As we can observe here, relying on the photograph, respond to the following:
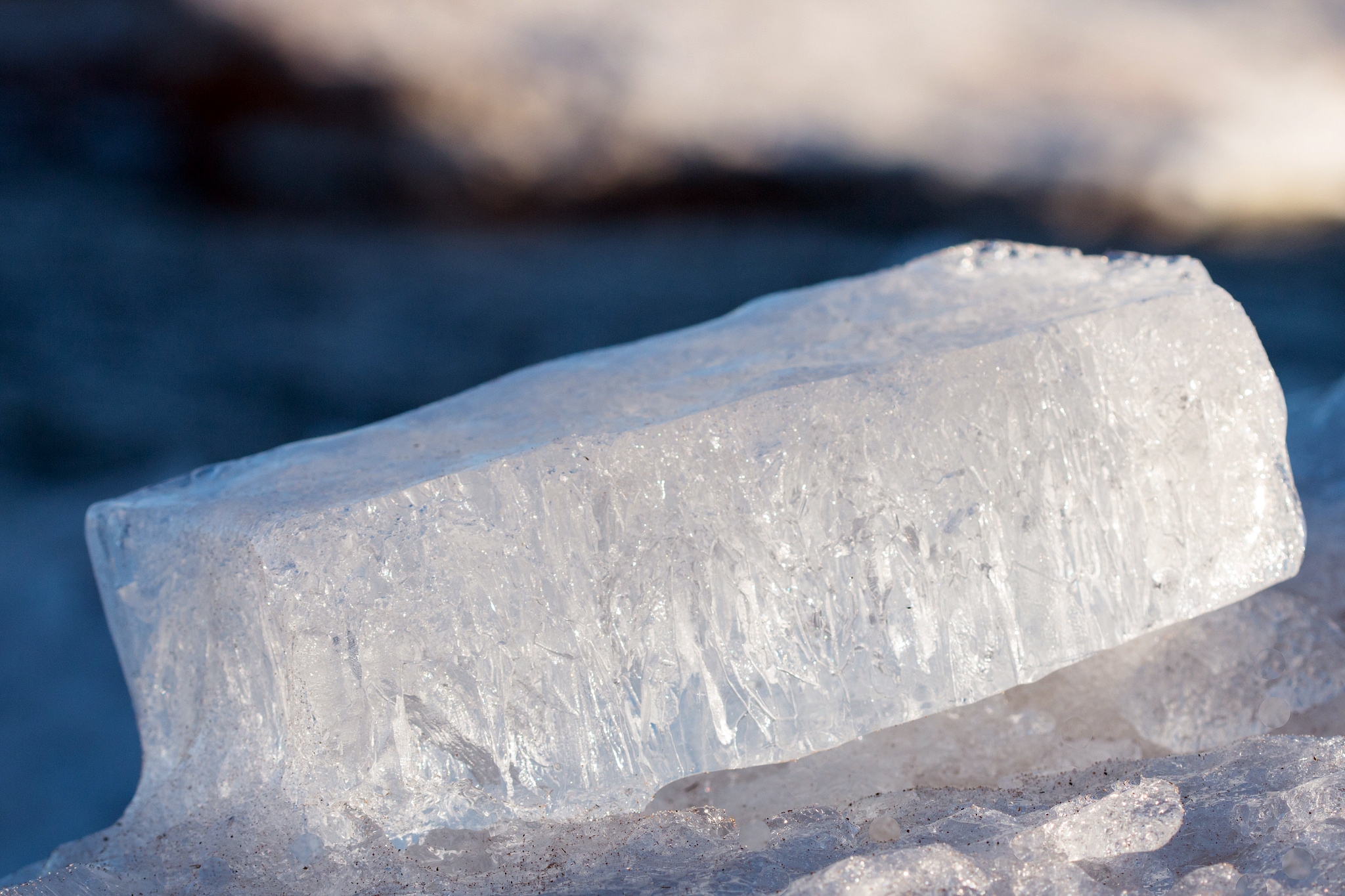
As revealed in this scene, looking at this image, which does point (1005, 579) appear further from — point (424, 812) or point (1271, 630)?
point (424, 812)

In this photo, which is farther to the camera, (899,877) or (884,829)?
(884,829)

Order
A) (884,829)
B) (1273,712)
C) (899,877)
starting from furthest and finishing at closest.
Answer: (1273,712) → (884,829) → (899,877)

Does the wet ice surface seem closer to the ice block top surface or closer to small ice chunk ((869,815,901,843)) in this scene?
small ice chunk ((869,815,901,843))

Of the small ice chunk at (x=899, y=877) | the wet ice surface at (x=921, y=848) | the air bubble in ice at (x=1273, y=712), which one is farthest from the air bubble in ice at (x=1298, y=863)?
the air bubble in ice at (x=1273, y=712)

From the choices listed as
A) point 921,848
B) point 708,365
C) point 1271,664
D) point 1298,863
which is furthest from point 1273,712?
point 708,365

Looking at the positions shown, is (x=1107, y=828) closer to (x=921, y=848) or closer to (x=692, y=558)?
(x=921, y=848)

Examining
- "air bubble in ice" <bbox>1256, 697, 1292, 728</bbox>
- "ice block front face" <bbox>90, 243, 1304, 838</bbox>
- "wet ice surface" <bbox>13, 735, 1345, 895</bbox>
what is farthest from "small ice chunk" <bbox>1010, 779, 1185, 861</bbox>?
"air bubble in ice" <bbox>1256, 697, 1292, 728</bbox>
